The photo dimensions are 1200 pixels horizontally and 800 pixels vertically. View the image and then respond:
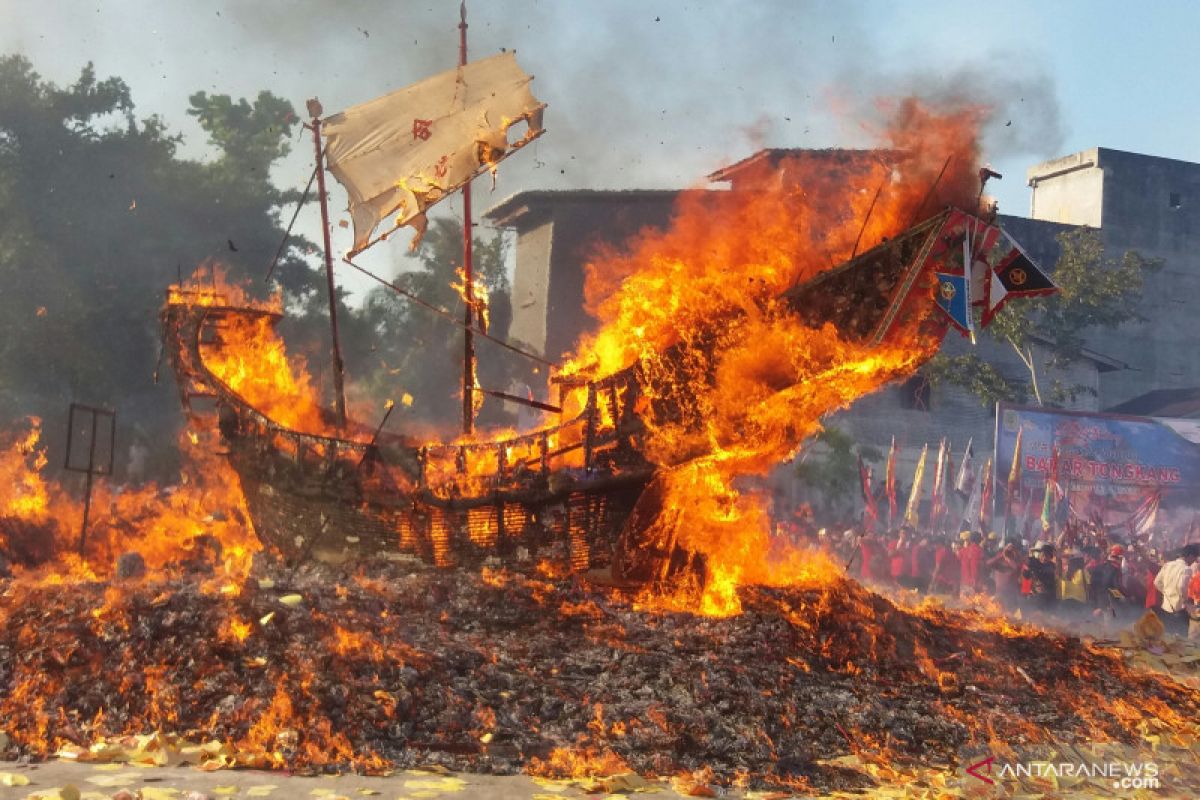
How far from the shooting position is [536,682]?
11672mm

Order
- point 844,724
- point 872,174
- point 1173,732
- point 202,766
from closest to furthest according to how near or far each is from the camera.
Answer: point 202,766
point 844,724
point 1173,732
point 872,174

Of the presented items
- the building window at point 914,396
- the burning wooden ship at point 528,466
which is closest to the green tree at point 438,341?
the building window at point 914,396

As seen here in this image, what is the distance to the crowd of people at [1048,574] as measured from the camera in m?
20.5

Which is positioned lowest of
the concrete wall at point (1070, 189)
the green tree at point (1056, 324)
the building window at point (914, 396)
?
the building window at point (914, 396)

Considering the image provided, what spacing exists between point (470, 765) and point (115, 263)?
1238 inches

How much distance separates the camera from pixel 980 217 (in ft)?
45.0

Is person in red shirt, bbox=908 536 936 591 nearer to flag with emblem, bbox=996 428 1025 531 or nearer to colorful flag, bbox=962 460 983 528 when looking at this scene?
flag with emblem, bbox=996 428 1025 531

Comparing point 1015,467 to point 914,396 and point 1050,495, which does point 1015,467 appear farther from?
point 914,396

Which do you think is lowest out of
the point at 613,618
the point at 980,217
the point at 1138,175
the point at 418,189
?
the point at 613,618

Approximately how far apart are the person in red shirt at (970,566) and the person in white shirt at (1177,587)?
132 inches

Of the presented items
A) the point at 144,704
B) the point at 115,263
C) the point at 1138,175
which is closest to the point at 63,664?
the point at 144,704

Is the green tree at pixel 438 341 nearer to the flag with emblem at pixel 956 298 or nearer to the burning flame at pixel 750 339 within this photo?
the burning flame at pixel 750 339

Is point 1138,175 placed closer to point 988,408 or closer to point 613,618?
point 988,408

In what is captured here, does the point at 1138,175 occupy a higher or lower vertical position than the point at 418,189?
higher
